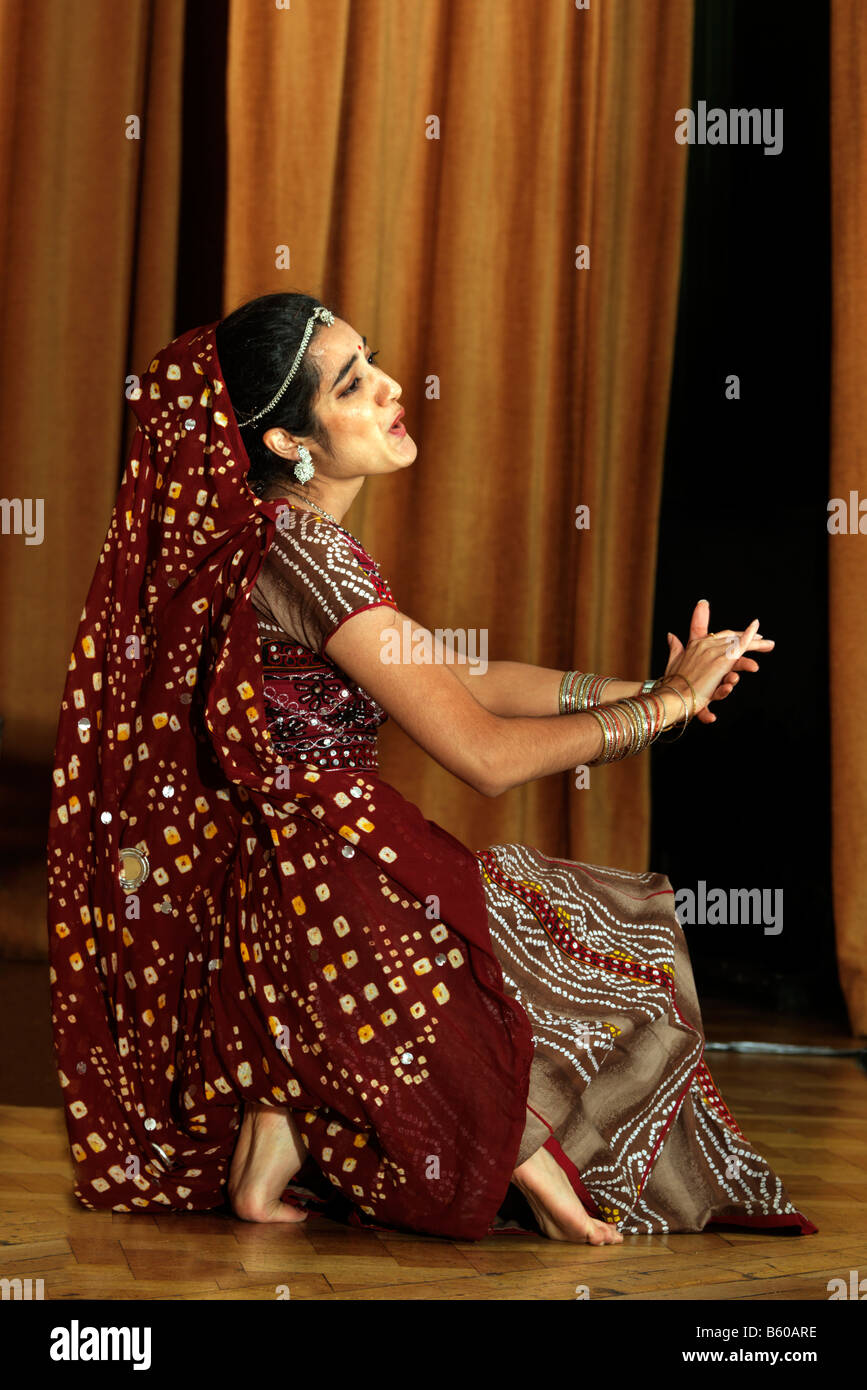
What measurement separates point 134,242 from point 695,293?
1.41 metres

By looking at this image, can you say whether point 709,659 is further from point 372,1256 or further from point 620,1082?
point 372,1256

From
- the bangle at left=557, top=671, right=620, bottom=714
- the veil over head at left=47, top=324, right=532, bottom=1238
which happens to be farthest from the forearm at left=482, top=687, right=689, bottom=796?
the bangle at left=557, top=671, right=620, bottom=714

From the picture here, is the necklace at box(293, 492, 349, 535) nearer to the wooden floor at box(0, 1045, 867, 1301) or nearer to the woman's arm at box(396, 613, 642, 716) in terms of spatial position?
the woman's arm at box(396, 613, 642, 716)

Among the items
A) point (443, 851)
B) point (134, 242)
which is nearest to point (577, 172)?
point (134, 242)

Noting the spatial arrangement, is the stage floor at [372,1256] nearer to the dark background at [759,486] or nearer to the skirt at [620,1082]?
the skirt at [620,1082]

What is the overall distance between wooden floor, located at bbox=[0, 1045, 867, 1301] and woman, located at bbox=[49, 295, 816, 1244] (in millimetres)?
42

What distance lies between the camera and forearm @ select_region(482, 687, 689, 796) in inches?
66.2

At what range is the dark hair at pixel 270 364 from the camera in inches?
72.3

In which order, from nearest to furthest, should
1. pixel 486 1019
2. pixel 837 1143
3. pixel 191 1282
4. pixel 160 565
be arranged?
pixel 191 1282 < pixel 486 1019 < pixel 160 565 < pixel 837 1143

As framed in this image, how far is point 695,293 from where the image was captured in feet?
12.7

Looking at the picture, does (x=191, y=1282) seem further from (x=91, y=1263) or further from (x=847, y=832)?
(x=847, y=832)

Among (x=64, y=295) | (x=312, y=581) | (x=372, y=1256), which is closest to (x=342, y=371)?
(x=312, y=581)

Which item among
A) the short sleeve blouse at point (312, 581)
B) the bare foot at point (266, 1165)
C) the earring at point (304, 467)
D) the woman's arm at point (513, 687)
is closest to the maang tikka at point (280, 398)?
the earring at point (304, 467)

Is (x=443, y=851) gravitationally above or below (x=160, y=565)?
below
